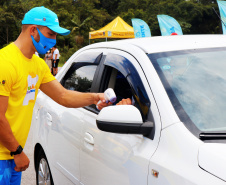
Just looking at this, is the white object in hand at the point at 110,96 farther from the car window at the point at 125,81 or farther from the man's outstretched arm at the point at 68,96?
the man's outstretched arm at the point at 68,96

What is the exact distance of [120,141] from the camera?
Result: 2.41 m

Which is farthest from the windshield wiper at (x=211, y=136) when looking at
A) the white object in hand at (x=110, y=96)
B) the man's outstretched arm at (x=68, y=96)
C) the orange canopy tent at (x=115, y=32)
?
the orange canopy tent at (x=115, y=32)

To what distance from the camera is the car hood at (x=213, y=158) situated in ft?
5.47

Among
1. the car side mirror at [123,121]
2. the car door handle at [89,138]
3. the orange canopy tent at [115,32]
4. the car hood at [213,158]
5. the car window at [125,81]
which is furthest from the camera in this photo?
the orange canopy tent at [115,32]

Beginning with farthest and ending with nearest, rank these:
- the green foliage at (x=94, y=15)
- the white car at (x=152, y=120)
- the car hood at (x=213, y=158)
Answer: the green foliage at (x=94, y=15) → the white car at (x=152, y=120) → the car hood at (x=213, y=158)

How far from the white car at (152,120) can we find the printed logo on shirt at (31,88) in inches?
18.9

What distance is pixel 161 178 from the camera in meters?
1.90

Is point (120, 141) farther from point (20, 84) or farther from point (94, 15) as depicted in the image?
point (94, 15)

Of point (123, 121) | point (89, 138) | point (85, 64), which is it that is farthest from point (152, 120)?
A: point (85, 64)

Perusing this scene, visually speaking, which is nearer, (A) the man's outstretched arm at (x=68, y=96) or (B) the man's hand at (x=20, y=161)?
(B) the man's hand at (x=20, y=161)

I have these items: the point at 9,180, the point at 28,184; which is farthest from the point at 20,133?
the point at 28,184

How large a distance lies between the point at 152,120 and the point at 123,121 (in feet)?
0.61

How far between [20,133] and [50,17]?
2.74 ft

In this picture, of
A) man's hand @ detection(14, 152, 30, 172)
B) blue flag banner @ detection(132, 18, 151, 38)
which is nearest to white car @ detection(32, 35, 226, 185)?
man's hand @ detection(14, 152, 30, 172)
